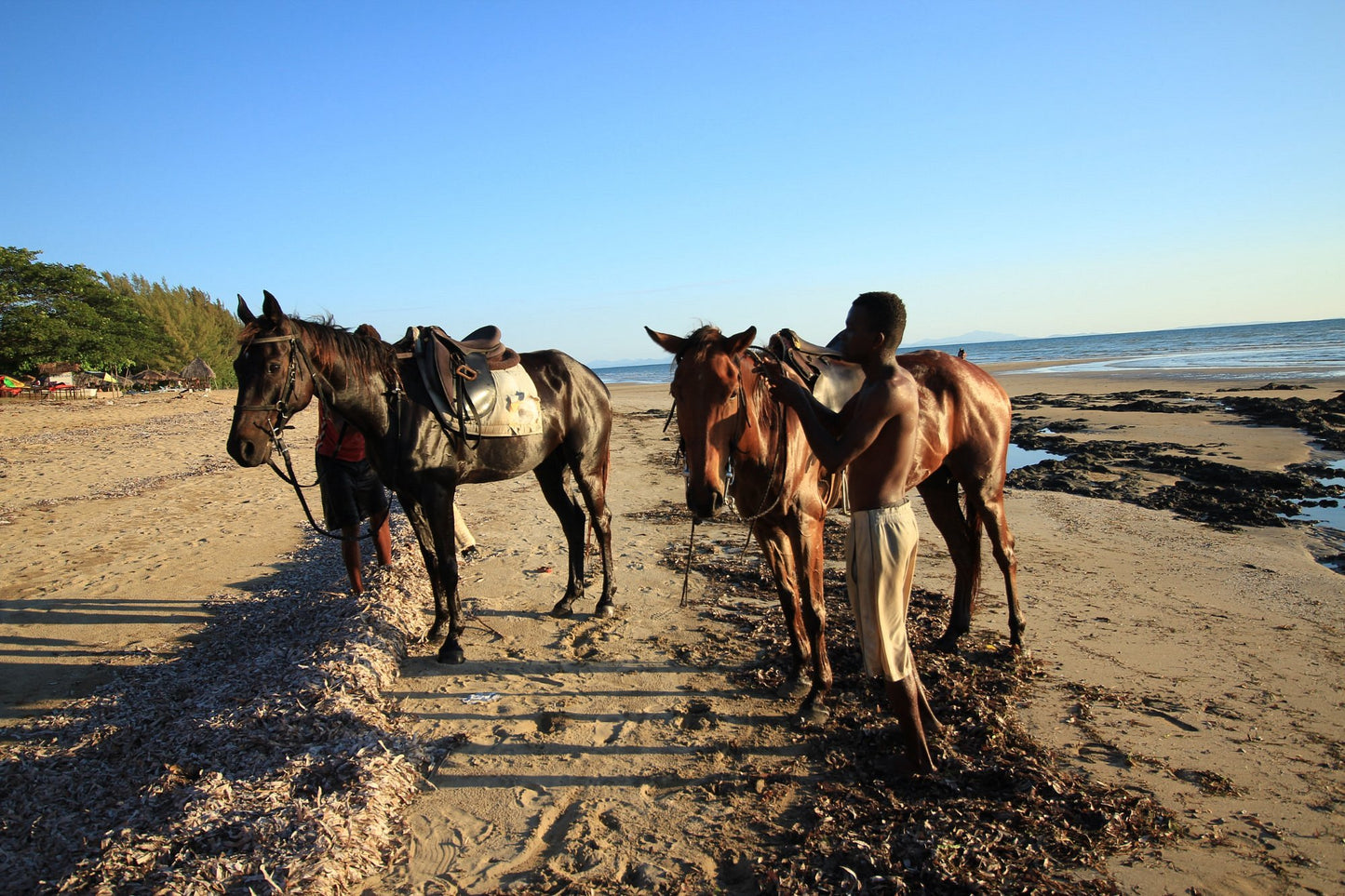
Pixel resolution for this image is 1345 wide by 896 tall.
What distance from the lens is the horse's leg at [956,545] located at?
15.6 feet

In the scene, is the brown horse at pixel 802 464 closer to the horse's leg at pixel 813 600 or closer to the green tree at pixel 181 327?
the horse's leg at pixel 813 600

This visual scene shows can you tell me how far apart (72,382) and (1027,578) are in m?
44.1

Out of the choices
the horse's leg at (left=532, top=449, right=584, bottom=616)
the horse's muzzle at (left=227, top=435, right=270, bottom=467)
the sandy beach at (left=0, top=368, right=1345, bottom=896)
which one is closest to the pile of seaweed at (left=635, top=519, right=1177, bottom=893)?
the sandy beach at (left=0, top=368, right=1345, bottom=896)

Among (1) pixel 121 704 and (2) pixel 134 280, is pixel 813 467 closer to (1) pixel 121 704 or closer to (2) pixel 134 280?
(1) pixel 121 704

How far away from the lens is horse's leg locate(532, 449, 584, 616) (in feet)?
18.5

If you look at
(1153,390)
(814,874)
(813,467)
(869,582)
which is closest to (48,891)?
(814,874)

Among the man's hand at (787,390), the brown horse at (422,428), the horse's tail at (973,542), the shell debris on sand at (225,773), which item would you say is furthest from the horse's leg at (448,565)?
the horse's tail at (973,542)

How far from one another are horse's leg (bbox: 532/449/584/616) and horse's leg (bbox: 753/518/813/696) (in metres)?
2.21

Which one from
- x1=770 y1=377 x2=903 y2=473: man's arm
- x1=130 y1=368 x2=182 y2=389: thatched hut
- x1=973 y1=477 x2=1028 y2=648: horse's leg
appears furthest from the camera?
x1=130 y1=368 x2=182 y2=389: thatched hut

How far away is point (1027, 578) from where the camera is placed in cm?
612

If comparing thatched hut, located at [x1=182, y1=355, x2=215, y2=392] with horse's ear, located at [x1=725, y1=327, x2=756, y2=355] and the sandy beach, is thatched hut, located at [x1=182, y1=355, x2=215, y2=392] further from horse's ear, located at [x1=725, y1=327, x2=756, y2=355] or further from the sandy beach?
horse's ear, located at [x1=725, y1=327, x2=756, y2=355]

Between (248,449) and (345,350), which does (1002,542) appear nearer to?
(345,350)

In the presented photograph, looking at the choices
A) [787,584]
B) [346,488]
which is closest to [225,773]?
[346,488]

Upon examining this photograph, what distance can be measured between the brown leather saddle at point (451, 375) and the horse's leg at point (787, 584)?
2.44m
